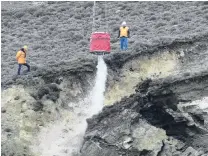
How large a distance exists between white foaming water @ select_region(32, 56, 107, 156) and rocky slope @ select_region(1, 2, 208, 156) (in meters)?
0.04

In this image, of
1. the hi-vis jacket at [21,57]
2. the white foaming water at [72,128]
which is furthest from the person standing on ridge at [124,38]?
the hi-vis jacket at [21,57]

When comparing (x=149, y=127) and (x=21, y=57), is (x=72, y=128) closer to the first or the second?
(x=149, y=127)

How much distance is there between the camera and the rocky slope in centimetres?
2695

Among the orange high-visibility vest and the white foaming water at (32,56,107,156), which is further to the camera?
the orange high-visibility vest

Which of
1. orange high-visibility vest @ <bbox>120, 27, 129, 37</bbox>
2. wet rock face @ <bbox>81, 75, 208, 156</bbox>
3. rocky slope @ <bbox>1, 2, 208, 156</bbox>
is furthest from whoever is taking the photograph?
orange high-visibility vest @ <bbox>120, 27, 129, 37</bbox>

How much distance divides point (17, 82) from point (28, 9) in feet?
51.1

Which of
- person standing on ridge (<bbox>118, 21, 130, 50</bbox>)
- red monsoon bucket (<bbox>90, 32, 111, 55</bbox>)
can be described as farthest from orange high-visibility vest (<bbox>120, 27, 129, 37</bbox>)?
red monsoon bucket (<bbox>90, 32, 111, 55</bbox>)

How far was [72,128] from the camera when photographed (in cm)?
2872

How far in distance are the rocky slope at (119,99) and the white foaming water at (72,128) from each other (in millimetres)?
37

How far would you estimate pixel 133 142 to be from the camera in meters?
26.8

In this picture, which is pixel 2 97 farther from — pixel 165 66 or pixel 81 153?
pixel 165 66

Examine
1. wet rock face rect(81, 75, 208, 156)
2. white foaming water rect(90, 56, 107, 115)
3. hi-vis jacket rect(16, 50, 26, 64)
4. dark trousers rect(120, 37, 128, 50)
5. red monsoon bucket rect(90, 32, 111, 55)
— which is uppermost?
dark trousers rect(120, 37, 128, 50)

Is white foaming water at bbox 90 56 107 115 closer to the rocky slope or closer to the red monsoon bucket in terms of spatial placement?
the rocky slope

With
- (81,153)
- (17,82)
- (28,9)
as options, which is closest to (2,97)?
(17,82)
